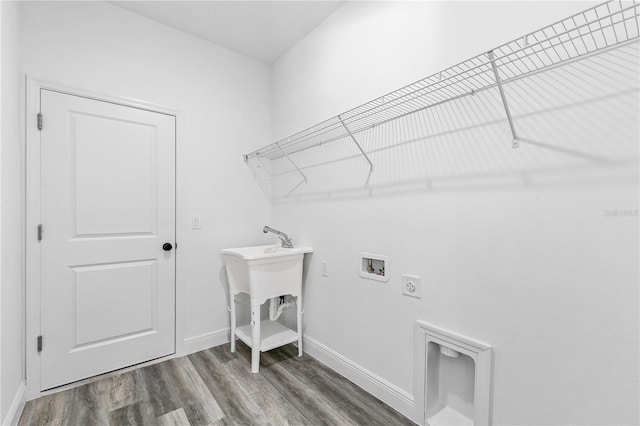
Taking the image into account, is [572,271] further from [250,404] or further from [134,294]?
[134,294]

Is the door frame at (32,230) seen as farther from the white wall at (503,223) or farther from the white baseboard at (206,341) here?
the white wall at (503,223)

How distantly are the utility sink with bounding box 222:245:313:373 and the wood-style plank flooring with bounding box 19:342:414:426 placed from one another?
0.17 meters

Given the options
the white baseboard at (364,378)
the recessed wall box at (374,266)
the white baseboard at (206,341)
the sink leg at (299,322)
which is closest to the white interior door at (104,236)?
the white baseboard at (206,341)

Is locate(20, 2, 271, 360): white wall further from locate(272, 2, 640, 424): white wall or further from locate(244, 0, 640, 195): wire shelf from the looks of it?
locate(272, 2, 640, 424): white wall

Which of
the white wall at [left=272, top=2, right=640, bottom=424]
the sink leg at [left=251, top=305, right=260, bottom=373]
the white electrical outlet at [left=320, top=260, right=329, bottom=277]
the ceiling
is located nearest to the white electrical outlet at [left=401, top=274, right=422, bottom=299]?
the white wall at [left=272, top=2, right=640, bottom=424]

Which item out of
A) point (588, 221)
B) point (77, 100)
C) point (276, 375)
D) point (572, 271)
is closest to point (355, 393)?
point (276, 375)

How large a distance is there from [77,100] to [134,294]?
1.34 m

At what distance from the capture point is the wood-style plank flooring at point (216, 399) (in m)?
1.56

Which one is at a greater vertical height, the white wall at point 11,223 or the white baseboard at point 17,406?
the white wall at point 11,223

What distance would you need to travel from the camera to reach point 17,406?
1566 millimetres

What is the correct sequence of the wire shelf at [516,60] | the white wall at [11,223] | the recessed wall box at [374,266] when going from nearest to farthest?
the wire shelf at [516,60]
the white wall at [11,223]
the recessed wall box at [374,266]

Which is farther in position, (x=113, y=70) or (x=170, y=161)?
(x=170, y=161)

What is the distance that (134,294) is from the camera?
2088 millimetres

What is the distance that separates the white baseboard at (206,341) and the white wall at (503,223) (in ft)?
3.50
